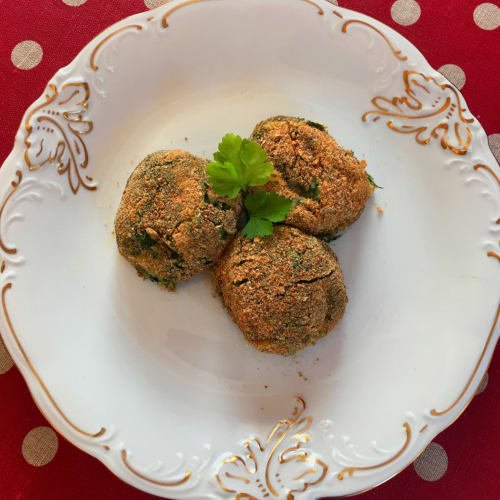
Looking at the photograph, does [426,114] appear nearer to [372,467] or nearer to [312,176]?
[312,176]

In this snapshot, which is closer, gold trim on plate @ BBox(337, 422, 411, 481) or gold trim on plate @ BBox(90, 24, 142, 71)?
gold trim on plate @ BBox(337, 422, 411, 481)

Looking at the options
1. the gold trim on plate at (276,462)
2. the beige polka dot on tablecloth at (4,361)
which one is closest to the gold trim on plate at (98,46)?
the beige polka dot on tablecloth at (4,361)

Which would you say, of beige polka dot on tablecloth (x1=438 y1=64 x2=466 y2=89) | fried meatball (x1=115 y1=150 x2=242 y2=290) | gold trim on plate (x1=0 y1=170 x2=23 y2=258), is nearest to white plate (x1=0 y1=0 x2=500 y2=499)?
gold trim on plate (x1=0 y1=170 x2=23 y2=258)

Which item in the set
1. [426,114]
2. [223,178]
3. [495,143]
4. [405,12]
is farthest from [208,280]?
[405,12]

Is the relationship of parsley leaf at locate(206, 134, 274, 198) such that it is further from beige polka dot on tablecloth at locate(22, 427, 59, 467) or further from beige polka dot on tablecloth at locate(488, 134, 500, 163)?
beige polka dot on tablecloth at locate(22, 427, 59, 467)

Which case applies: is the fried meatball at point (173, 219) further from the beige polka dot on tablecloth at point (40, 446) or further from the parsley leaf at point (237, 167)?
the beige polka dot on tablecloth at point (40, 446)
